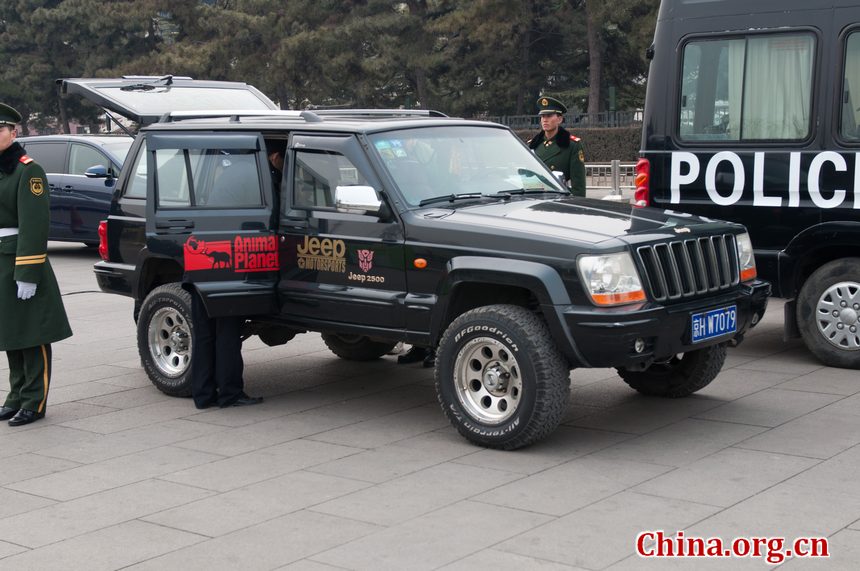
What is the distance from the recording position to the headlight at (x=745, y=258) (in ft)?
24.7

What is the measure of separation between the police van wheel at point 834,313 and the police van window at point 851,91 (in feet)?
3.14

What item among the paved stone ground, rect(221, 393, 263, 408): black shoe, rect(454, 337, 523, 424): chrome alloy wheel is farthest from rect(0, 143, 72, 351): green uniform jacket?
rect(454, 337, 523, 424): chrome alloy wheel

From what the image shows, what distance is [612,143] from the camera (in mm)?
41156

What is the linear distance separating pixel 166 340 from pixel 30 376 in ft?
3.50

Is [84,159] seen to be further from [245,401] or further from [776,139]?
[776,139]

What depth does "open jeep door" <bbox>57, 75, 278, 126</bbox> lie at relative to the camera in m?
13.8

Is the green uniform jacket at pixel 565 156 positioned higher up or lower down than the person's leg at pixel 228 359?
higher up

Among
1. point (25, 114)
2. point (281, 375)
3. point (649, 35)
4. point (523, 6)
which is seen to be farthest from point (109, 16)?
point (281, 375)

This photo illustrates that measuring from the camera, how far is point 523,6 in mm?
41094

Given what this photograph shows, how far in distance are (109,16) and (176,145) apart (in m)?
44.0

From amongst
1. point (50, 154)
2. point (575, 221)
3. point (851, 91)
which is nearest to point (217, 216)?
point (575, 221)

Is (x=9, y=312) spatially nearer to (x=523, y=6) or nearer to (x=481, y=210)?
(x=481, y=210)

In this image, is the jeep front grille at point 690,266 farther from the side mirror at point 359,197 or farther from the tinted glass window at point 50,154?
the tinted glass window at point 50,154

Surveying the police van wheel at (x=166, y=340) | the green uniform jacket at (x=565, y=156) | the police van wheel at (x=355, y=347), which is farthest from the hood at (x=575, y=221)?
the green uniform jacket at (x=565, y=156)
